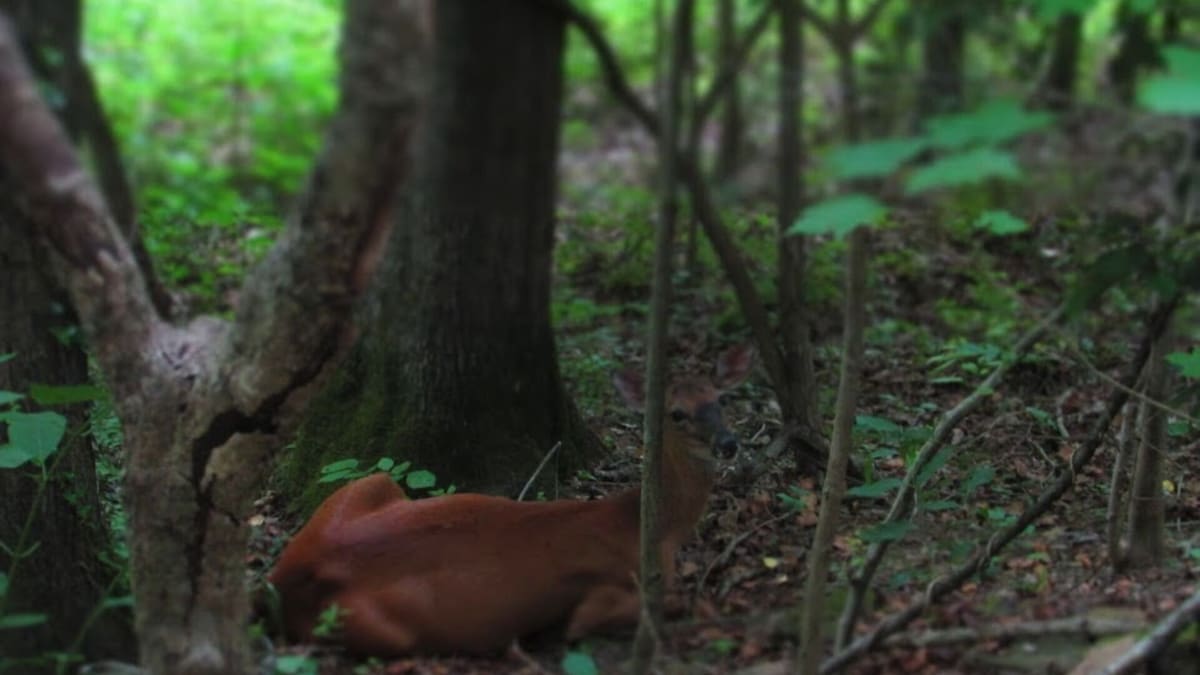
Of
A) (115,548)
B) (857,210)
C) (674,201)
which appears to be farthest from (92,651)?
(857,210)

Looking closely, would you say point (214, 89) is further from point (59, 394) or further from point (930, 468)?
point (930, 468)

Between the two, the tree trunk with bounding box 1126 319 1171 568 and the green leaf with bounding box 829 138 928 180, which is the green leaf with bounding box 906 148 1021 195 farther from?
the tree trunk with bounding box 1126 319 1171 568

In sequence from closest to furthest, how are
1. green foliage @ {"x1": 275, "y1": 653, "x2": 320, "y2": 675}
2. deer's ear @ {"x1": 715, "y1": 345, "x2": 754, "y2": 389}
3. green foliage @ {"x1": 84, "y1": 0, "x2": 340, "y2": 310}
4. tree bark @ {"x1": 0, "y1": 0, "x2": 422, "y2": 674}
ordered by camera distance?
tree bark @ {"x1": 0, "y1": 0, "x2": 422, "y2": 674} < green foliage @ {"x1": 275, "y1": 653, "x2": 320, "y2": 675} < deer's ear @ {"x1": 715, "y1": 345, "x2": 754, "y2": 389} < green foliage @ {"x1": 84, "y1": 0, "x2": 340, "y2": 310}

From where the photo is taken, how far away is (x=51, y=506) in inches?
155

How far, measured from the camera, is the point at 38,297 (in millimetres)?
4316

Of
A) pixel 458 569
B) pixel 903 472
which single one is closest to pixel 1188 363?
pixel 903 472

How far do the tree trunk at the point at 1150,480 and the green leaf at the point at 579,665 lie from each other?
1841 mm

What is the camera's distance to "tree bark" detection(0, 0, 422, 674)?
100.0 inches

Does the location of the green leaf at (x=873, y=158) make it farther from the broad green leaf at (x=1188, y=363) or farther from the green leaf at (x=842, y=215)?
the broad green leaf at (x=1188, y=363)

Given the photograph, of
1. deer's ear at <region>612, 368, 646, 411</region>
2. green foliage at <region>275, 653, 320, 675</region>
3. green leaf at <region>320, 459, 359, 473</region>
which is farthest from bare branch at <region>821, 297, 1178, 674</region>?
green leaf at <region>320, 459, 359, 473</region>

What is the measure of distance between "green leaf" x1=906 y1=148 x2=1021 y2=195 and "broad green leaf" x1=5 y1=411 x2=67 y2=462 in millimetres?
2634

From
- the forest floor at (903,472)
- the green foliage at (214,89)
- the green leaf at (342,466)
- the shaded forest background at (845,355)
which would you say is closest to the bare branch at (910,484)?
the shaded forest background at (845,355)

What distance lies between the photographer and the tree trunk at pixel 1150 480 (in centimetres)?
366

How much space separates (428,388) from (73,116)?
737 centimetres
